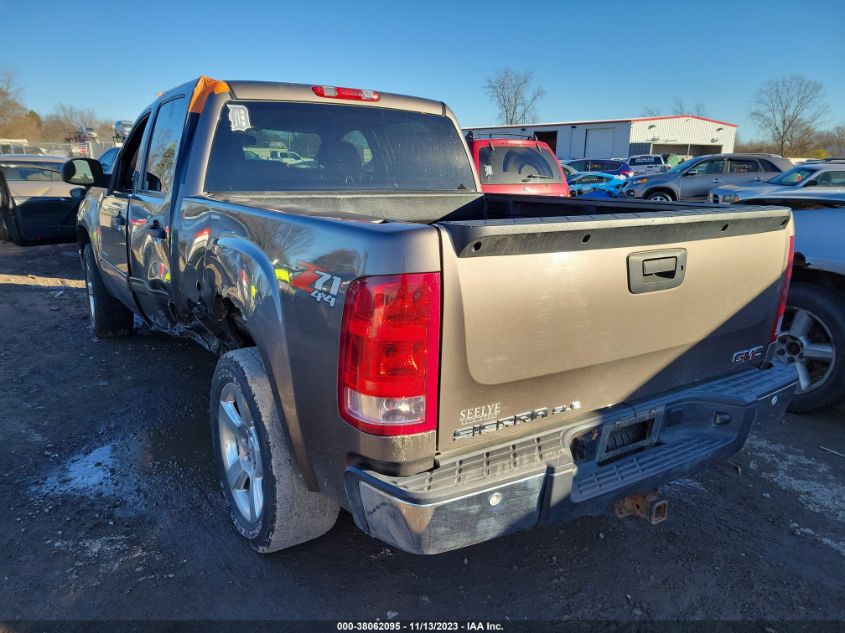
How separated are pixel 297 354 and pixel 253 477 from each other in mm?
839

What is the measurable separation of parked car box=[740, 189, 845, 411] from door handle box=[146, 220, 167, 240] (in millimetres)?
4047

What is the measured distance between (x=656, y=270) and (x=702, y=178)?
15907mm

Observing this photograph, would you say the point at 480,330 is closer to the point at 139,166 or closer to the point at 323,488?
the point at 323,488

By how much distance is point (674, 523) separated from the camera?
2939 mm

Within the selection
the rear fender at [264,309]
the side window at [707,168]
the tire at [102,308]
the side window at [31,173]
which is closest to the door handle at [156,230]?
the rear fender at [264,309]

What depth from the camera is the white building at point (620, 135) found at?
168 ft

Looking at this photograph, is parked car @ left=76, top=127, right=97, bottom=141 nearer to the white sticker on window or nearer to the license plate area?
the white sticker on window

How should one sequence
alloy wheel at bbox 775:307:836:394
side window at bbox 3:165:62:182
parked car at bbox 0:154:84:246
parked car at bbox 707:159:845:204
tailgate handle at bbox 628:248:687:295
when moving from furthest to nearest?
parked car at bbox 707:159:845:204 → side window at bbox 3:165:62:182 → parked car at bbox 0:154:84:246 → alloy wheel at bbox 775:307:836:394 → tailgate handle at bbox 628:248:687:295

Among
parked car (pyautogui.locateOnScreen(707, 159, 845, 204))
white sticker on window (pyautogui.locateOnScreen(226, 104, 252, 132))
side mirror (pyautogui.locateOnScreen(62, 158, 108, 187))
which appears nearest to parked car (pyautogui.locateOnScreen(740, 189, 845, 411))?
white sticker on window (pyautogui.locateOnScreen(226, 104, 252, 132))

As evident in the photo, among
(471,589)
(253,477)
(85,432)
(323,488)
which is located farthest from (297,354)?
(85,432)

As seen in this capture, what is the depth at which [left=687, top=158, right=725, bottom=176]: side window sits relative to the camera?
52.5 feet

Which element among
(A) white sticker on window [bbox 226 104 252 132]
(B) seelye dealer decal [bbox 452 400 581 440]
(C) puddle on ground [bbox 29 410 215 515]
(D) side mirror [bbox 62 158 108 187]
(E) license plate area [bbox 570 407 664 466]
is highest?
(A) white sticker on window [bbox 226 104 252 132]

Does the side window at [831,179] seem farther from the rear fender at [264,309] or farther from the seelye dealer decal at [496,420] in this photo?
the rear fender at [264,309]

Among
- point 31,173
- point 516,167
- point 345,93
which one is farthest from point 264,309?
point 31,173
